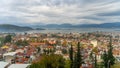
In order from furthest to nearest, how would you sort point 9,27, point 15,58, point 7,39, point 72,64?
point 9,27
point 7,39
point 15,58
point 72,64

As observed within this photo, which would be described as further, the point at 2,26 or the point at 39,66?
the point at 2,26

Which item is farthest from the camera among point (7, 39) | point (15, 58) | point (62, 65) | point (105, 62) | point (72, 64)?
point (7, 39)

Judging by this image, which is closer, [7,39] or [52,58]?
[52,58]

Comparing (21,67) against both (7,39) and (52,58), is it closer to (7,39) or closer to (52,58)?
(52,58)

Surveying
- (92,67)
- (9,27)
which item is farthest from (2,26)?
(92,67)

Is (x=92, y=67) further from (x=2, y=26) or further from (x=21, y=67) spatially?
(x=2, y=26)

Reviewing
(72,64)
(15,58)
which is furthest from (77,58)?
(15,58)

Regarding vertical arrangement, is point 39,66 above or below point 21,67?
above

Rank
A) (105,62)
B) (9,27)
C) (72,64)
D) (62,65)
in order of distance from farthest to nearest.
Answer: (9,27)
(105,62)
(72,64)
(62,65)

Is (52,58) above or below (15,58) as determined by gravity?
above

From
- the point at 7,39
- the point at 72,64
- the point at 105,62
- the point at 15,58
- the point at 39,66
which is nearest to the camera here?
the point at 39,66
